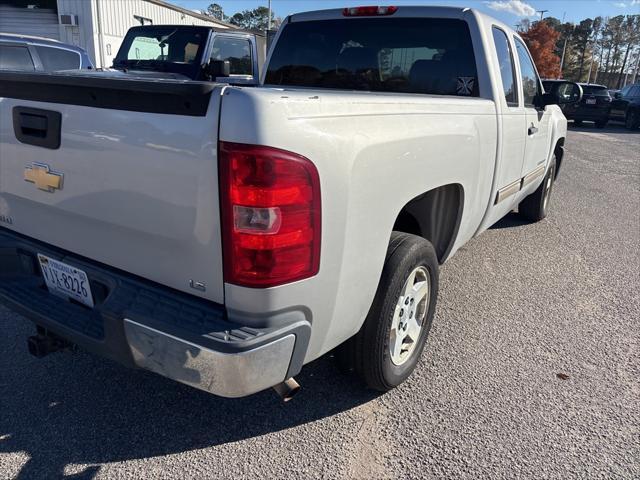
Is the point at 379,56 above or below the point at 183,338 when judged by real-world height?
above

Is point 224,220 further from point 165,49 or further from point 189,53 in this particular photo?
point 165,49

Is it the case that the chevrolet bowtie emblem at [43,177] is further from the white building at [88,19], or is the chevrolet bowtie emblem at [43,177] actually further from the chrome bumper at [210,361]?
the white building at [88,19]

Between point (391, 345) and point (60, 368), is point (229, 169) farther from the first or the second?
point (60, 368)

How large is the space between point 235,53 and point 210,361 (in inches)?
302

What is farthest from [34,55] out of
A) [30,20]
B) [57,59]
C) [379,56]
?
[30,20]

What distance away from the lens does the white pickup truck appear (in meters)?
1.76

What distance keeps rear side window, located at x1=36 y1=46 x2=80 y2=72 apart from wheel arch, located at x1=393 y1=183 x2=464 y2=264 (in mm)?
6944

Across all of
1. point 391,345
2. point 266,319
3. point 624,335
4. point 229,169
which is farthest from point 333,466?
point 624,335

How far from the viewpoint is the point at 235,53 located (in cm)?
857

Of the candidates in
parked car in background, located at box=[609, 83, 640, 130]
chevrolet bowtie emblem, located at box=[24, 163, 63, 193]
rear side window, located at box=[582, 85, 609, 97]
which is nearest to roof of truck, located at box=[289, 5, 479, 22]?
chevrolet bowtie emblem, located at box=[24, 163, 63, 193]

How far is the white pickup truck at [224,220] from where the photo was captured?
1764 mm

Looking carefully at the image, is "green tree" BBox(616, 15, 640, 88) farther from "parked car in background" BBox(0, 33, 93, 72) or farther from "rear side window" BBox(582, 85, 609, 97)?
"parked car in background" BBox(0, 33, 93, 72)

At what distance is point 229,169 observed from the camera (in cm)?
171

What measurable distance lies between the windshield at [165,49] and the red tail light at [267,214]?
260 inches
